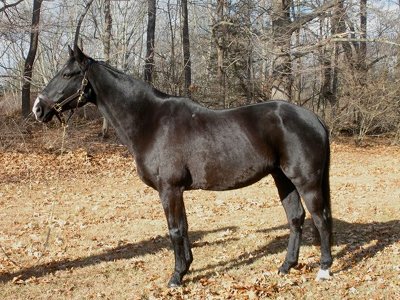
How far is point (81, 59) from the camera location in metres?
4.73

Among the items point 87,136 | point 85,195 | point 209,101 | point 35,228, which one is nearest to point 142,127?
point 35,228

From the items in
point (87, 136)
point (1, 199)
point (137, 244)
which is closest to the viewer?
point (137, 244)

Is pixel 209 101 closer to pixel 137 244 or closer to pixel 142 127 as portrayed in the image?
pixel 137 244

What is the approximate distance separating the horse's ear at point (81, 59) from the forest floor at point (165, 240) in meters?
1.24

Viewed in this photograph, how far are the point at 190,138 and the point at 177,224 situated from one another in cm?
93

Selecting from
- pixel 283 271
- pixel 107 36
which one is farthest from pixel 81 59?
pixel 107 36

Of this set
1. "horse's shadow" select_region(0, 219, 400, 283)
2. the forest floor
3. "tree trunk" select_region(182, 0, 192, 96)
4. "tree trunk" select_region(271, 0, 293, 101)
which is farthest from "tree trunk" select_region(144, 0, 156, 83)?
"horse's shadow" select_region(0, 219, 400, 283)

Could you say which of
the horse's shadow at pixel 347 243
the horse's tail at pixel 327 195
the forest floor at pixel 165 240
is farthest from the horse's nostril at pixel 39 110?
the horse's tail at pixel 327 195

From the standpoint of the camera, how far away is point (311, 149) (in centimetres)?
472

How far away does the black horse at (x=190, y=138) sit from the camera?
184 inches

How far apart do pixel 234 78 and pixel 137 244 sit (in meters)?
14.4

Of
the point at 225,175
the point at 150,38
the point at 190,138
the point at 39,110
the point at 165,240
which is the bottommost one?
the point at 165,240

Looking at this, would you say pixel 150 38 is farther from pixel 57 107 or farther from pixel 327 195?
pixel 327 195

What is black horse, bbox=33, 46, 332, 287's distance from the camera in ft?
15.4
